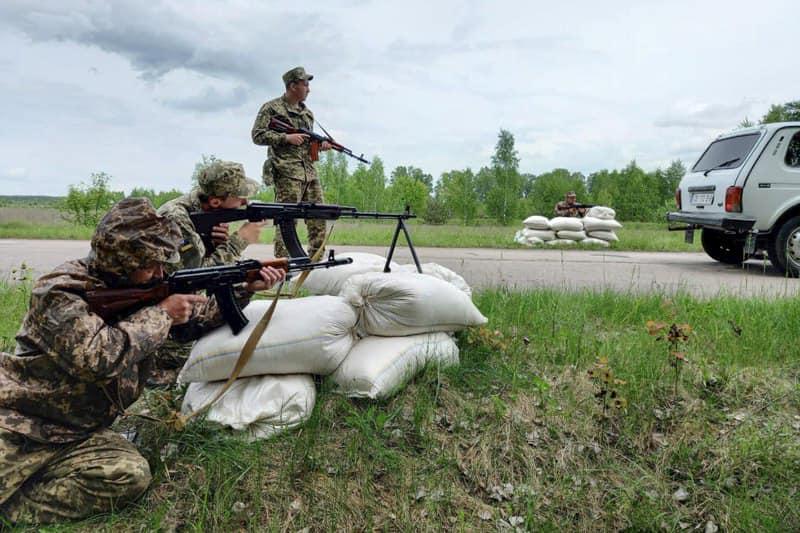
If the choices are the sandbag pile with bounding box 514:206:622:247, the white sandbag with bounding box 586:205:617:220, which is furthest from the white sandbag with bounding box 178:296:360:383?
the white sandbag with bounding box 586:205:617:220

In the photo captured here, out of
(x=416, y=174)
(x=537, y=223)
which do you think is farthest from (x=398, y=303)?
(x=416, y=174)

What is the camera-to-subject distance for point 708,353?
3.29 meters

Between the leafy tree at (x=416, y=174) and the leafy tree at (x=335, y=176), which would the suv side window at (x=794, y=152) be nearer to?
the leafy tree at (x=335, y=176)

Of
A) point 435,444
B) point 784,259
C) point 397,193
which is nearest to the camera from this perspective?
point 435,444

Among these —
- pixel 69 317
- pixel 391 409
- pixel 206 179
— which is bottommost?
pixel 391 409

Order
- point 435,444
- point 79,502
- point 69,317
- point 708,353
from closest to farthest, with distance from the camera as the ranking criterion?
point 69,317 < point 79,502 < point 435,444 < point 708,353

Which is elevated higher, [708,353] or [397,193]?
[397,193]

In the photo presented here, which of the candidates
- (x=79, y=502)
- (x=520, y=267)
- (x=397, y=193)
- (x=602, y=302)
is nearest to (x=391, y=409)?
(x=79, y=502)

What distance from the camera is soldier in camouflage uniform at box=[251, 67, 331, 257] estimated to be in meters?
5.44

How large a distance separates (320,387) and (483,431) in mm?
888

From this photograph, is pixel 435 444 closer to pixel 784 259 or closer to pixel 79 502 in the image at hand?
pixel 79 502

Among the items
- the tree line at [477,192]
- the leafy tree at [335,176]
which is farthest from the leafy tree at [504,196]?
the leafy tree at [335,176]

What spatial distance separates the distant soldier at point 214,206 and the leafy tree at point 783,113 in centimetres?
3767

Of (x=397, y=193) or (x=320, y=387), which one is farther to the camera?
(x=397, y=193)
